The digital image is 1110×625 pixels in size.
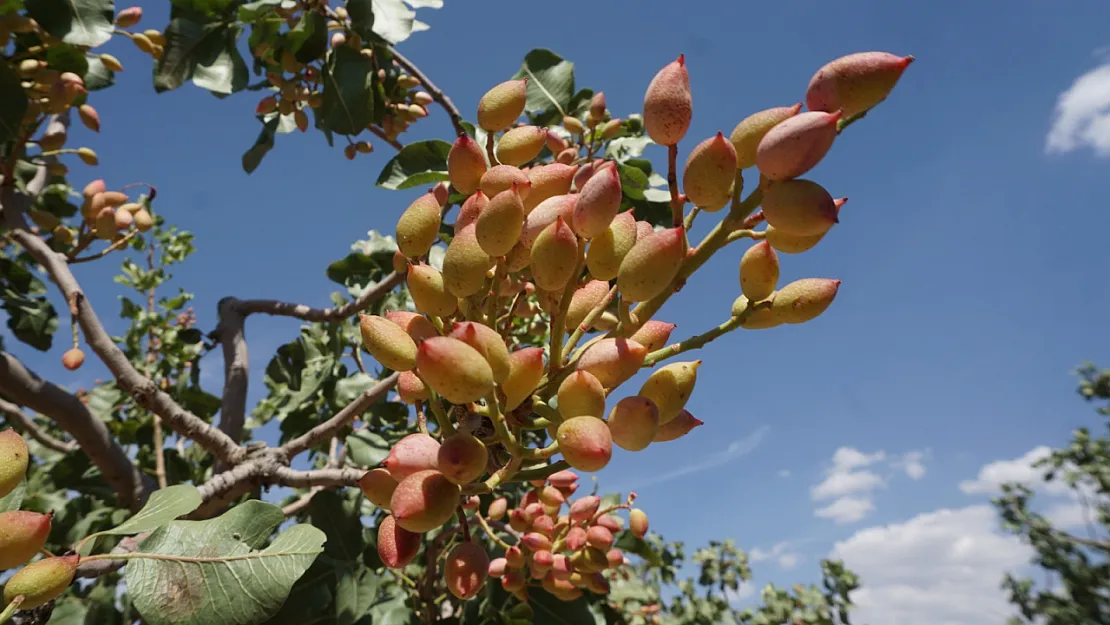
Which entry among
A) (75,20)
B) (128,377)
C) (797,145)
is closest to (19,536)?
(797,145)

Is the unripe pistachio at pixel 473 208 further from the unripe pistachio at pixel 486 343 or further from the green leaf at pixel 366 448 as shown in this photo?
the green leaf at pixel 366 448

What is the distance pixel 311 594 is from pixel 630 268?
3.85 feet

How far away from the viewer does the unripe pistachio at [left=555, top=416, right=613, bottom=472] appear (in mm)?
515

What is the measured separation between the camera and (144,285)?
10.9ft

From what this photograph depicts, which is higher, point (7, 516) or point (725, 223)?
point (725, 223)

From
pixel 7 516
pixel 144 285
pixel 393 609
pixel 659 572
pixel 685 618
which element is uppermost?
pixel 144 285

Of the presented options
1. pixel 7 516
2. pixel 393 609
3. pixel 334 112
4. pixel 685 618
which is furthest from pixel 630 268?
pixel 685 618

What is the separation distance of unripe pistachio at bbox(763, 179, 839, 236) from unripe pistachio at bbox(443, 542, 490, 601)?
1.49 feet

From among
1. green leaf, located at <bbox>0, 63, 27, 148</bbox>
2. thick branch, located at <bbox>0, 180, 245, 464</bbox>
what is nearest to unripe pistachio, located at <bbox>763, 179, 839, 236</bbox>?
thick branch, located at <bbox>0, 180, 245, 464</bbox>

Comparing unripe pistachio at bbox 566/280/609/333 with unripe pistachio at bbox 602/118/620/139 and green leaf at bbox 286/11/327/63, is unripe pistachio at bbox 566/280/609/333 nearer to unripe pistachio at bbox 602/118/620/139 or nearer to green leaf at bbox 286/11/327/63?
unripe pistachio at bbox 602/118/620/139

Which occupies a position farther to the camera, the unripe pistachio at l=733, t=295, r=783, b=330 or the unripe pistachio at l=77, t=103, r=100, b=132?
the unripe pistachio at l=77, t=103, r=100, b=132

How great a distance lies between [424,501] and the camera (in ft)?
1.86

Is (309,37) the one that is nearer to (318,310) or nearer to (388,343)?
(318,310)

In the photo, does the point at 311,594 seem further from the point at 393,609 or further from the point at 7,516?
the point at 7,516
